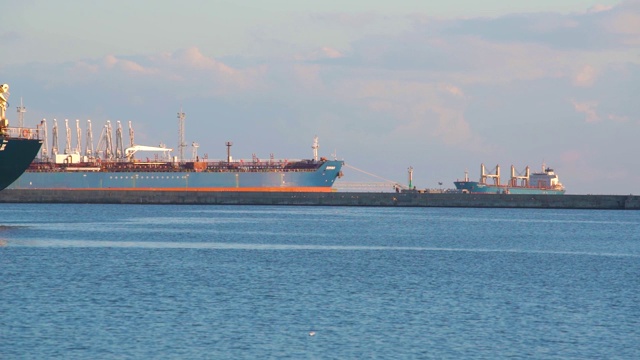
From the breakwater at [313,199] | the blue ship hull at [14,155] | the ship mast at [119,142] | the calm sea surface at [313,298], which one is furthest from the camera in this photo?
the ship mast at [119,142]

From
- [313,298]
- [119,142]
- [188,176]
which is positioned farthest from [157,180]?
[313,298]

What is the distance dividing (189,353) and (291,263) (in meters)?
19.5

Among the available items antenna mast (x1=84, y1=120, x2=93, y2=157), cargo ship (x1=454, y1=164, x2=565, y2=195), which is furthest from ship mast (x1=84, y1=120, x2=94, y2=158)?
cargo ship (x1=454, y1=164, x2=565, y2=195)

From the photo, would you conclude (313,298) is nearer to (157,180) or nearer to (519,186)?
(157,180)

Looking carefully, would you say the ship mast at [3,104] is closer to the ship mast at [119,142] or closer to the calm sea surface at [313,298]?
the calm sea surface at [313,298]

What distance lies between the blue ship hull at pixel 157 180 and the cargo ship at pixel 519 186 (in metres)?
38.9

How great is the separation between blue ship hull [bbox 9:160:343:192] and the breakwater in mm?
9211

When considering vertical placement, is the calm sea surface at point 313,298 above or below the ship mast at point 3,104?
below

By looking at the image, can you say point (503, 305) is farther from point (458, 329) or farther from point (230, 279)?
point (230, 279)

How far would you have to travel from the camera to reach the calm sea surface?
21.1 m

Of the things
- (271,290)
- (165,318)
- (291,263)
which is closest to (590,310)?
(271,290)

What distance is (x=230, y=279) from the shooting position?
33.1 meters

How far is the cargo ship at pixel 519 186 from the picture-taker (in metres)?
151

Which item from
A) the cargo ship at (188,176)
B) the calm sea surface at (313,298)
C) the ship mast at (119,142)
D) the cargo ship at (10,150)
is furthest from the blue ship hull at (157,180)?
the calm sea surface at (313,298)
